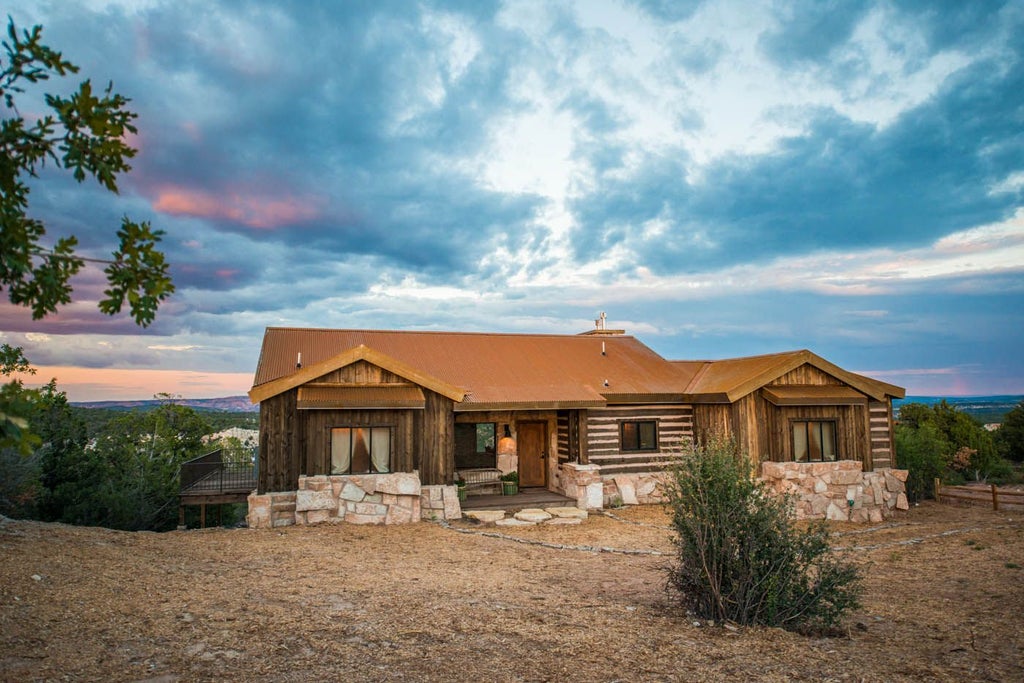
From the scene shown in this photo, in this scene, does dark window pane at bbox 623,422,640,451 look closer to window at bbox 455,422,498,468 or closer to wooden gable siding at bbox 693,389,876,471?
wooden gable siding at bbox 693,389,876,471

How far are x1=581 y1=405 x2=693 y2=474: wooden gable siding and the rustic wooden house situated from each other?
0.13 ft

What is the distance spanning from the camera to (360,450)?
626 inches

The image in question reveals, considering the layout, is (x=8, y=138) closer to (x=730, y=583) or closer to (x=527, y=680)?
(x=527, y=680)

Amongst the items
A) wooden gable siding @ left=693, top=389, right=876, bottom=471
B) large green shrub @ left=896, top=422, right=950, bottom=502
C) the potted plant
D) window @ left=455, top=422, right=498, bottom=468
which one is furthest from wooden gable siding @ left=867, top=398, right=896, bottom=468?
window @ left=455, top=422, right=498, bottom=468

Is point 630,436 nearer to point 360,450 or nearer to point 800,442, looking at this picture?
point 800,442

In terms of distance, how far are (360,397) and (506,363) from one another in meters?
6.64

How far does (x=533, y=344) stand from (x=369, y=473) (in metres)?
9.15

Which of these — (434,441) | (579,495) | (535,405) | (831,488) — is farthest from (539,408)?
(831,488)

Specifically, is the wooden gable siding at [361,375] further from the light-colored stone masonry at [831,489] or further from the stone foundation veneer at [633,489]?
the light-colored stone masonry at [831,489]

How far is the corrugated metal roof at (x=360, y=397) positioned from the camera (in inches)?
598

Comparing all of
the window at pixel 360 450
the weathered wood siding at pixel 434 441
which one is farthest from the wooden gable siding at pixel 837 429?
the window at pixel 360 450

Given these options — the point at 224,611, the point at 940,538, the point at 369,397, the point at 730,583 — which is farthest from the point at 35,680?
the point at 940,538

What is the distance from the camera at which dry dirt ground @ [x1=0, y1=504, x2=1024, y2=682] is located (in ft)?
19.3

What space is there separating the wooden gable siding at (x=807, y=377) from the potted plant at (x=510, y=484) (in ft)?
29.9
